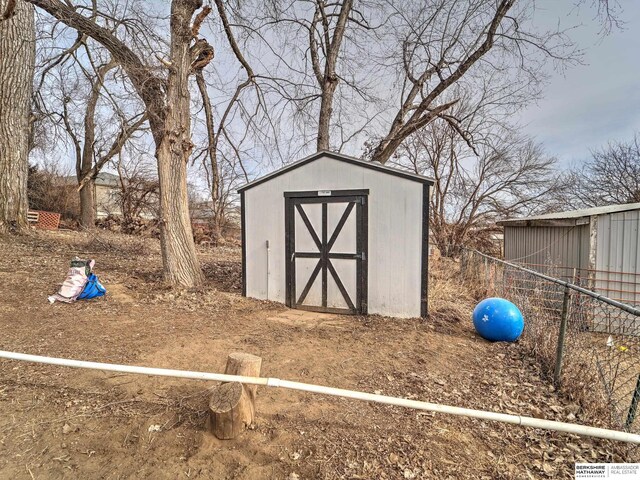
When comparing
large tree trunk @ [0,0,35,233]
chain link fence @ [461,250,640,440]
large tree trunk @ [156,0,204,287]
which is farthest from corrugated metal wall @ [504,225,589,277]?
large tree trunk @ [0,0,35,233]

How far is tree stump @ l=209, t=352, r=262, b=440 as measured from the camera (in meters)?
2.18

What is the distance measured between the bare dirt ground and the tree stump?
0.27ft

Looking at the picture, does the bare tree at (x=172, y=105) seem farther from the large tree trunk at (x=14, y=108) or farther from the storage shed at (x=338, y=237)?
→ the large tree trunk at (x=14, y=108)

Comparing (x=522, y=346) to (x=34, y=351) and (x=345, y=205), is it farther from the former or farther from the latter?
(x=34, y=351)

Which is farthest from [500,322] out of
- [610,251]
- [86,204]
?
[86,204]

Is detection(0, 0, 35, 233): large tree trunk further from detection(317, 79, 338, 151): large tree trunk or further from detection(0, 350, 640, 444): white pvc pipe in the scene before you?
→ detection(0, 350, 640, 444): white pvc pipe

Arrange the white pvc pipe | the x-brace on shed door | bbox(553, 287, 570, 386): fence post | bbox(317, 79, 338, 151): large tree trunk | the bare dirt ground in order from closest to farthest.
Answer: the white pvc pipe → the bare dirt ground → bbox(553, 287, 570, 386): fence post → the x-brace on shed door → bbox(317, 79, 338, 151): large tree trunk

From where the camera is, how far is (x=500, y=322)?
4332 millimetres

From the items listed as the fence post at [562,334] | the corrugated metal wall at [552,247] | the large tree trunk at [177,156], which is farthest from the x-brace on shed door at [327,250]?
the corrugated metal wall at [552,247]

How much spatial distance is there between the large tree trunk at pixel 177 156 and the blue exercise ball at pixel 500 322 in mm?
5191

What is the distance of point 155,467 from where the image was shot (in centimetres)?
204

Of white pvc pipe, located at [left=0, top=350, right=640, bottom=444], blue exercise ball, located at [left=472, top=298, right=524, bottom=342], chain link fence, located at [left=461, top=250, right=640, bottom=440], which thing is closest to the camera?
white pvc pipe, located at [left=0, top=350, right=640, bottom=444]

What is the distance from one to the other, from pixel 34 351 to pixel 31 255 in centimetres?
502

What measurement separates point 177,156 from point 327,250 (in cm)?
335
